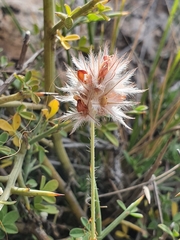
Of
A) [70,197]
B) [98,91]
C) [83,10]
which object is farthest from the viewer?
[70,197]

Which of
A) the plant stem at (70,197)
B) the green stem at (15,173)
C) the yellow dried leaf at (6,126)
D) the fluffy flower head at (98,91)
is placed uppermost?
the fluffy flower head at (98,91)

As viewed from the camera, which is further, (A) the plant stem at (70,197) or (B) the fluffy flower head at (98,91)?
(A) the plant stem at (70,197)

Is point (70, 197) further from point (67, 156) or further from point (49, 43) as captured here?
point (49, 43)

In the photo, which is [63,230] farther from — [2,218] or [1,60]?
[1,60]

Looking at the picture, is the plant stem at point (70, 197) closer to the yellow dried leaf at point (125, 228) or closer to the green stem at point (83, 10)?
the yellow dried leaf at point (125, 228)

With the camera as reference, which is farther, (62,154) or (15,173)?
(62,154)

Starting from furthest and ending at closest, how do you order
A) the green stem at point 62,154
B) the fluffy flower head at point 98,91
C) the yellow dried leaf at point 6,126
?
the green stem at point 62,154 → the yellow dried leaf at point 6,126 → the fluffy flower head at point 98,91

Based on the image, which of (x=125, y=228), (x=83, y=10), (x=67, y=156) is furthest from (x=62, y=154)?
(x=83, y=10)

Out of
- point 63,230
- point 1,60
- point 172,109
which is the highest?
point 1,60

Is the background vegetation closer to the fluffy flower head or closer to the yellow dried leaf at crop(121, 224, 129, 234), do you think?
the yellow dried leaf at crop(121, 224, 129, 234)

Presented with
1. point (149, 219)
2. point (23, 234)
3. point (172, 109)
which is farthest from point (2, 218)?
point (172, 109)

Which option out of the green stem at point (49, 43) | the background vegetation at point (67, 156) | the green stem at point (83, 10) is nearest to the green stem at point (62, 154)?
the background vegetation at point (67, 156)
